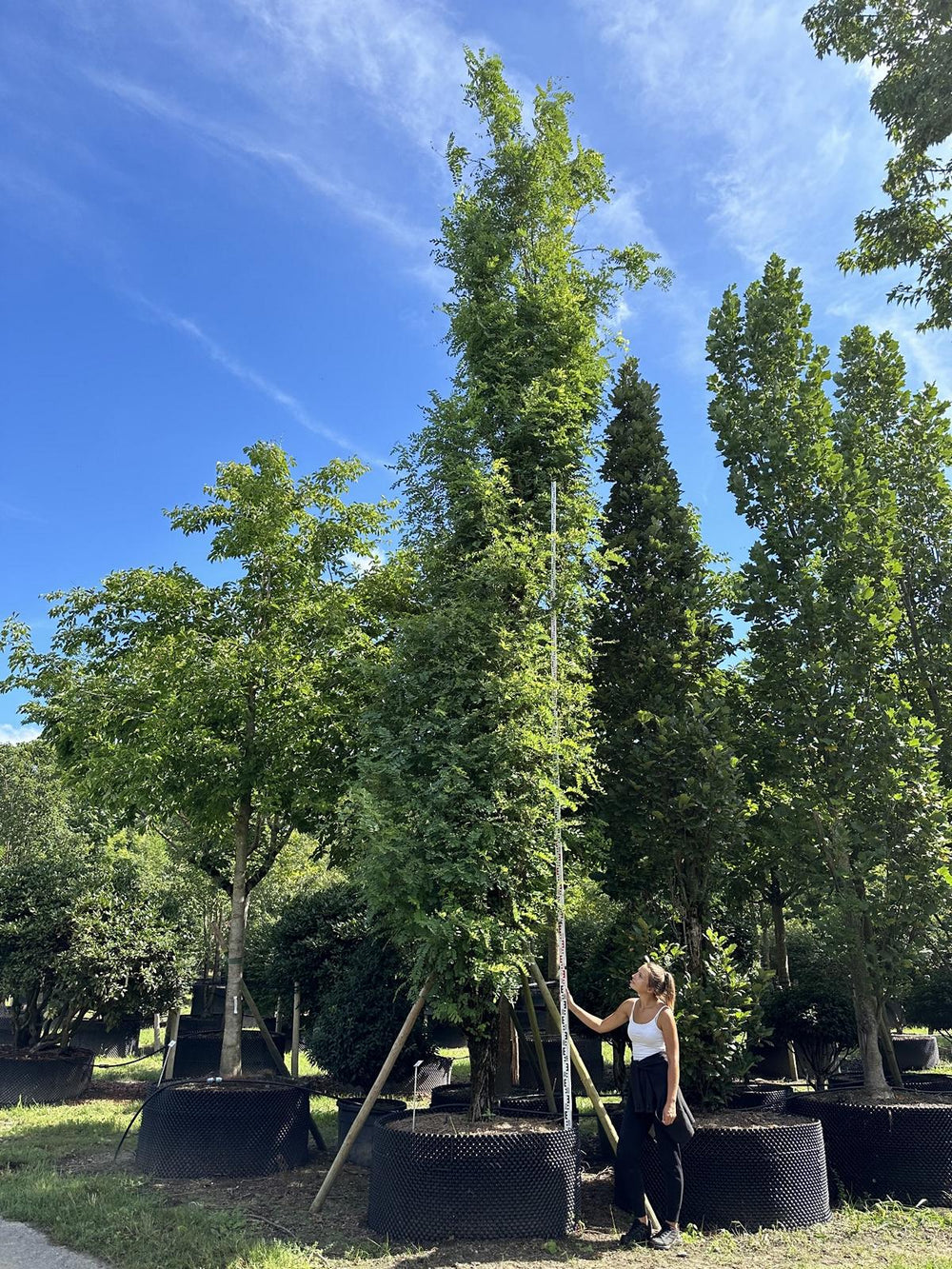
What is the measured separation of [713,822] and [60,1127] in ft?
23.1

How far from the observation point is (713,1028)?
575 cm

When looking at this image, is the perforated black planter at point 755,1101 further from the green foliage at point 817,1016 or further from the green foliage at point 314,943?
the green foliage at point 314,943

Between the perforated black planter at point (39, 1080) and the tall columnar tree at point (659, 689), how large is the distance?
7603mm

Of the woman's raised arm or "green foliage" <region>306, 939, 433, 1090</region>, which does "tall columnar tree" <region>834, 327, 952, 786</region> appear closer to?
the woman's raised arm

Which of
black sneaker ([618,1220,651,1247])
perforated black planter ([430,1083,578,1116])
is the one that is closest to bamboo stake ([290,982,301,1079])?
perforated black planter ([430,1083,578,1116])

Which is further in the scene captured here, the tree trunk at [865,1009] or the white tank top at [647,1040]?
the tree trunk at [865,1009]

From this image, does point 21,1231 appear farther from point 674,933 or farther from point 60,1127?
point 674,933

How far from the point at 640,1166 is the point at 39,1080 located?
26.9ft

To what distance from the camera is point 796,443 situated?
24.1ft

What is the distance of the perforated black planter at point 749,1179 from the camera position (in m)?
5.03

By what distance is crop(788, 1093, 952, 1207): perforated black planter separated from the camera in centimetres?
539

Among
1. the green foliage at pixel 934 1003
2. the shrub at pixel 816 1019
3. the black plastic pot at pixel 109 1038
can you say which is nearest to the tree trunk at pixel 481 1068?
the shrub at pixel 816 1019

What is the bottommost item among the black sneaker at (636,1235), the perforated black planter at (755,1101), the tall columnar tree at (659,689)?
the black sneaker at (636,1235)

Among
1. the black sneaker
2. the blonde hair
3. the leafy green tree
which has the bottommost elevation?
the black sneaker
